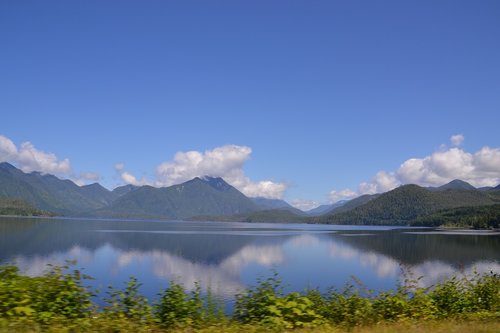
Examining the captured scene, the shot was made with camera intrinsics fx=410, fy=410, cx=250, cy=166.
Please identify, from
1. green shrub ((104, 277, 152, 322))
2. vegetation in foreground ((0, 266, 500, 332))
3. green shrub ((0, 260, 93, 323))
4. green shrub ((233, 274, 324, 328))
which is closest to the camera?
green shrub ((0, 260, 93, 323))

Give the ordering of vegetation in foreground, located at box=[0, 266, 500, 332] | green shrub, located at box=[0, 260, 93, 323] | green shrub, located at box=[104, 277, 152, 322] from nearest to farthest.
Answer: green shrub, located at box=[0, 260, 93, 323] < vegetation in foreground, located at box=[0, 266, 500, 332] < green shrub, located at box=[104, 277, 152, 322]

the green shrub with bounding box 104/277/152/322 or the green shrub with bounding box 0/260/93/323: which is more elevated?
the green shrub with bounding box 0/260/93/323

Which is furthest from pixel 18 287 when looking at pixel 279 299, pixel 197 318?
pixel 279 299

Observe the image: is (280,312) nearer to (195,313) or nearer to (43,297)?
(195,313)

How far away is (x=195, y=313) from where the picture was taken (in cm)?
1285

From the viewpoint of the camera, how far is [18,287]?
1079cm

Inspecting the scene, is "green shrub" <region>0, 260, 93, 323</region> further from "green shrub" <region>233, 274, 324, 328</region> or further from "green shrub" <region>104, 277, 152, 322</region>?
"green shrub" <region>233, 274, 324, 328</region>

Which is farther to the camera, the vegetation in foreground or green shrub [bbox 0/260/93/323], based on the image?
the vegetation in foreground

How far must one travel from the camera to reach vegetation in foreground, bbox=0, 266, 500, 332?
10.6m

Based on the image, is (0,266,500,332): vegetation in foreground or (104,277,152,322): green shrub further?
(104,277,152,322): green shrub

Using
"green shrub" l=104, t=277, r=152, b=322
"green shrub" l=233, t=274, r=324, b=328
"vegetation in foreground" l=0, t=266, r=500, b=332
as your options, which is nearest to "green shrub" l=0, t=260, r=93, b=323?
"vegetation in foreground" l=0, t=266, r=500, b=332

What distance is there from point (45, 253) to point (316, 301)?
61439mm

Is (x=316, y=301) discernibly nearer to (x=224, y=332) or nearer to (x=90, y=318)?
(x=224, y=332)

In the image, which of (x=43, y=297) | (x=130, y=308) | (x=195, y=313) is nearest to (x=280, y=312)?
(x=195, y=313)
